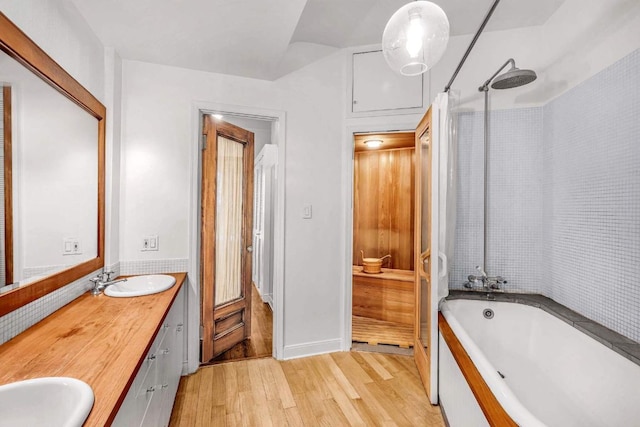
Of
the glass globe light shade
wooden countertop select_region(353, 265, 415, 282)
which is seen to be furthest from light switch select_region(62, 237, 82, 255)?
wooden countertop select_region(353, 265, 415, 282)

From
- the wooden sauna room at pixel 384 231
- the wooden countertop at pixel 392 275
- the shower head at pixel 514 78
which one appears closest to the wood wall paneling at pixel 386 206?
the wooden sauna room at pixel 384 231

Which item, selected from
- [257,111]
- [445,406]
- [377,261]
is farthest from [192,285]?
[377,261]

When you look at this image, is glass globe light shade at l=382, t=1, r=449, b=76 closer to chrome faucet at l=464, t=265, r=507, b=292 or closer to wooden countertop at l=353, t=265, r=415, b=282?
chrome faucet at l=464, t=265, r=507, b=292

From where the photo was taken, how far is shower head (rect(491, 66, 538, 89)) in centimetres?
175

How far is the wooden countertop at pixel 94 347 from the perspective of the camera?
88cm

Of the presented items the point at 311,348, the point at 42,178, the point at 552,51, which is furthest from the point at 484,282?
the point at 42,178

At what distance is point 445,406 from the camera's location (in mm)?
1808

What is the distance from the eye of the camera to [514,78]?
1824 mm

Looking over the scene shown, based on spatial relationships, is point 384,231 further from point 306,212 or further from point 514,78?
point 514,78

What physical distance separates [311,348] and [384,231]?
6.82ft

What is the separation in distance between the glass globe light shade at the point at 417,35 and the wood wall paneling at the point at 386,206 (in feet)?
9.72

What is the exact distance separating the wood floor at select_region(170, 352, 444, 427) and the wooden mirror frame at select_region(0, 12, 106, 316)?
1.03m

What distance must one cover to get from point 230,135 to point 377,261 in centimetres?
220

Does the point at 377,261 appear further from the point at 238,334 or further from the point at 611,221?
the point at 611,221
